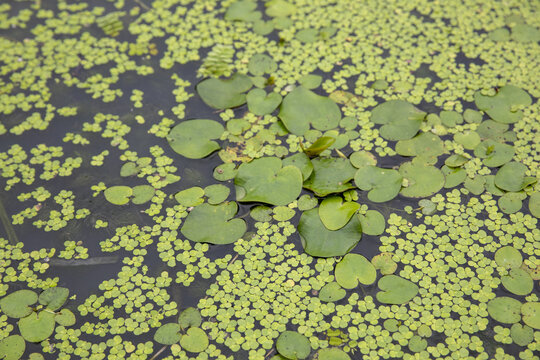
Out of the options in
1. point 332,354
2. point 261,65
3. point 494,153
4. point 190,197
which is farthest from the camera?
point 261,65

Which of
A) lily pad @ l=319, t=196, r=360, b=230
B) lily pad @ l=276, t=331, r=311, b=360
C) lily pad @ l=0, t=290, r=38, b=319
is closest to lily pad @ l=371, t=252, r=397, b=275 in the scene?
lily pad @ l=319, t=196, r=360, b=230

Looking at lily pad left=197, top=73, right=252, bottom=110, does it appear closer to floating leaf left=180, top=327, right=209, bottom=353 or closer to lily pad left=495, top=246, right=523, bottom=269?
floating leaf left=180, top=327, right=209, bottom=353

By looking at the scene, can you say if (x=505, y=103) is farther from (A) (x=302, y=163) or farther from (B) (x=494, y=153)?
(A) (x=302, y=163)

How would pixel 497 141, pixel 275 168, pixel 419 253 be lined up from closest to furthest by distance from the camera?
pixel 419 253 → pixel 275 168 → pixel 497 141

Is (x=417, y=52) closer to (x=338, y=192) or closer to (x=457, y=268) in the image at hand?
(x=338, y=192)

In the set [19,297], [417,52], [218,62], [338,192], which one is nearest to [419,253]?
[338,192]

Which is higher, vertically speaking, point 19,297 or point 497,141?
point 497,141

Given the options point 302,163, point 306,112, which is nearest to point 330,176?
point 302,163
